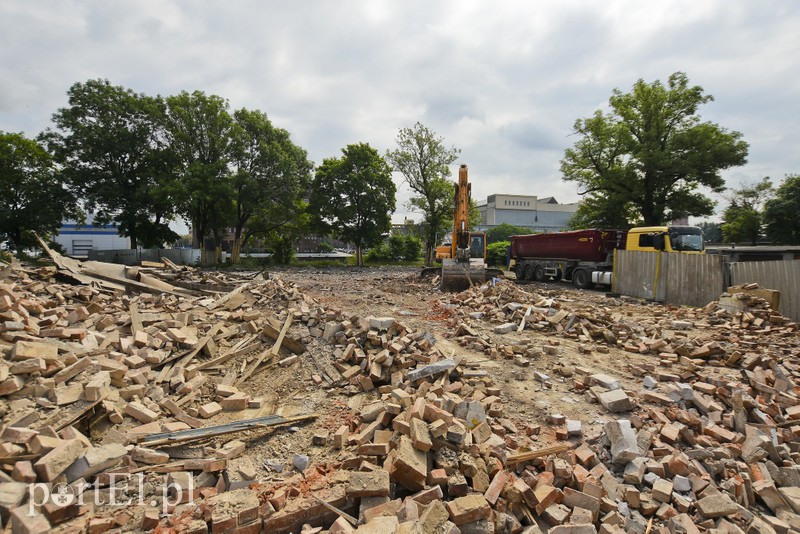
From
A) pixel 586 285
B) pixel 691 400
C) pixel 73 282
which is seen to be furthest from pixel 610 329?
pixel 73 282

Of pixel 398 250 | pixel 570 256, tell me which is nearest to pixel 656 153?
pixel 570 256

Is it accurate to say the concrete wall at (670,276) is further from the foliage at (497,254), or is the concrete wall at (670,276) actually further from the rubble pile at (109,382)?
the foliage at (497,254)

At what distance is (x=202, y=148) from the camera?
28766 millimetres

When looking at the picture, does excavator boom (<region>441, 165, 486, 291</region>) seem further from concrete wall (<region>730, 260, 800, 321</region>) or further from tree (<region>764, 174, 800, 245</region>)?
tree (<region>764, 174, 800, 245</region>)

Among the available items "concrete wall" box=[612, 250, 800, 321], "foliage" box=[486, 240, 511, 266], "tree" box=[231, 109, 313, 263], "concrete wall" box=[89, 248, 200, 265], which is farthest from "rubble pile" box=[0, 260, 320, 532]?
"foliage" box=[486, 240, 511, 266]

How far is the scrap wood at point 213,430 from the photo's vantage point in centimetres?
407

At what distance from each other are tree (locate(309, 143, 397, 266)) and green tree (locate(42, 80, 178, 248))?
38.0 feet

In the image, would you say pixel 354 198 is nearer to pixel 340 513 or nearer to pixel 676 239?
pixel 676 239

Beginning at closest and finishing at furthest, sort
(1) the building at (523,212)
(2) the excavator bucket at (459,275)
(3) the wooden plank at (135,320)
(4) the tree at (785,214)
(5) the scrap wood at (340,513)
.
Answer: (5) the scrap wood at (340,513) < (3) the wooden plank at (135,320) < (2) the excavator bucket at (459,275) < (4) the tree at (785,214) < (1) the building at (523,212)

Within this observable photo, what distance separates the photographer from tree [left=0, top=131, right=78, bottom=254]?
81.8 ft

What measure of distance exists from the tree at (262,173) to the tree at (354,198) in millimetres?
2697

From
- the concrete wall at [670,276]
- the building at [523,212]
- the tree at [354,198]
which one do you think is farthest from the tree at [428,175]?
the building at [523,212]

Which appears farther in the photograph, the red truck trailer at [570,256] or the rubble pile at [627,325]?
the red truck trailer at [570,256]

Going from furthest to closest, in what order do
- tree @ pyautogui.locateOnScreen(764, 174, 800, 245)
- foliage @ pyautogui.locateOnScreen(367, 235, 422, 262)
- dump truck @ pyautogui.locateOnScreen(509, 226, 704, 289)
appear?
1. foliage @ pyautogui.locateOnScreen(367, 235, 422, 262)
2. tree @ pyautogui.locateOnScreen(764, 174, 800, 245)
3. dump truck @ pyautogui.locateOnScreen(509, 226, 704, 289)
